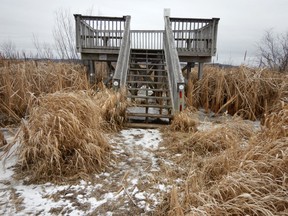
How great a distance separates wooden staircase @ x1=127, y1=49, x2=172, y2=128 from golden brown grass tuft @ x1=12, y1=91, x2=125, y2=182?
2.06m

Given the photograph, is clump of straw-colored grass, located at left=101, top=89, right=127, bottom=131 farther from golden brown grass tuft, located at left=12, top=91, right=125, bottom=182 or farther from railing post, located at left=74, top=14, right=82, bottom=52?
railing post, located at left=74, top=14, right=82, bottom=52

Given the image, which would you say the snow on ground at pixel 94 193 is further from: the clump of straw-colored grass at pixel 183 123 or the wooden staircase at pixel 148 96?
the wooden staircase at pixel 148 96

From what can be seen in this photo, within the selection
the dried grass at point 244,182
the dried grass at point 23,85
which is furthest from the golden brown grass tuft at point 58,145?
the dried grass at point 23,85

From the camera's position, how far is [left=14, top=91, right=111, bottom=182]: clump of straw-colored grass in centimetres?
311

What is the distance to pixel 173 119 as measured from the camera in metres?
5.33

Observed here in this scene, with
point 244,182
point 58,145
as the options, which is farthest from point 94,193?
point 244,182

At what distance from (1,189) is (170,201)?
2099mm

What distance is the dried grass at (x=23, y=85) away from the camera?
5.22m

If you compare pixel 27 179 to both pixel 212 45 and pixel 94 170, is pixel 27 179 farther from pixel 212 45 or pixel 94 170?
pixel 212 45

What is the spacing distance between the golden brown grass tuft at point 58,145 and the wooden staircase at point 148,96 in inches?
81.0

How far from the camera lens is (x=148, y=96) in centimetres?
609

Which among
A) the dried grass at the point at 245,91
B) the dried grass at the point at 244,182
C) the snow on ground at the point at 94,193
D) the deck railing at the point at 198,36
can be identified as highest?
the deck railing at the point at 198,36

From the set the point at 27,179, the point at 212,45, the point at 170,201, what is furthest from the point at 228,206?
the point at 212,45

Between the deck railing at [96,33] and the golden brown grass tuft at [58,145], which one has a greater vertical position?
the deck railing at [96,33]
